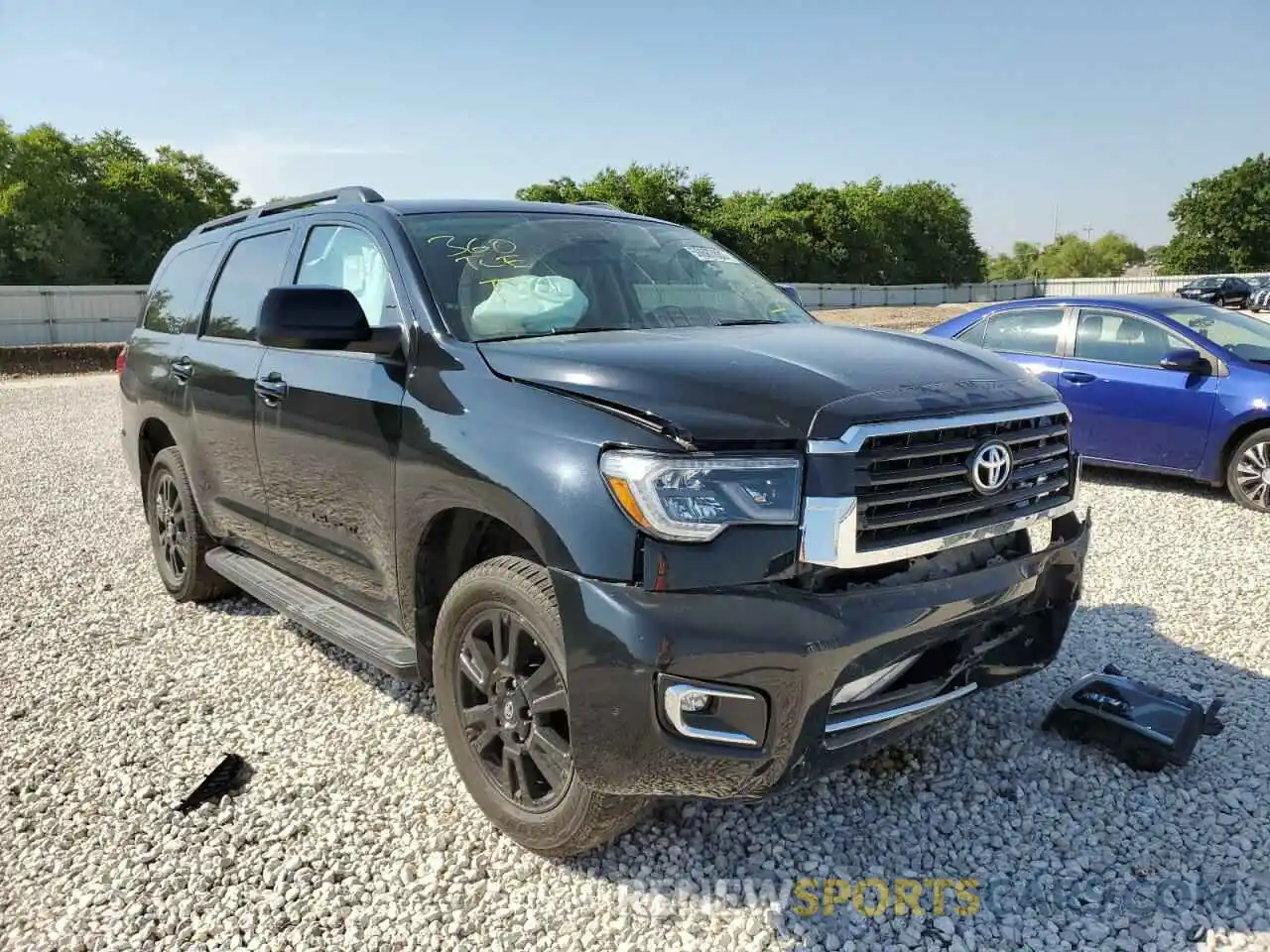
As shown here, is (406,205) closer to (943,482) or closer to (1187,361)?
(943,482)

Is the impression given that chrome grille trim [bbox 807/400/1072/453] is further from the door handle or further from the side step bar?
the door handle

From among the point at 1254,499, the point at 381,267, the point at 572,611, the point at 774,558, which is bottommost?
the point at 1254,499

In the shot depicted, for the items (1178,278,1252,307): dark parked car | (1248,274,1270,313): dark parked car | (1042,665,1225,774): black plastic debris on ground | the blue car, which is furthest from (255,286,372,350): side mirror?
(1178,278,1252,307): dark parked car

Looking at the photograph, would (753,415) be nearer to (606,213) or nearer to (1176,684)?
(606,213)

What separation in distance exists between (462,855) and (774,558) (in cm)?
140

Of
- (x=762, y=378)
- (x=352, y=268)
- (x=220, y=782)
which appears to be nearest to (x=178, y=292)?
(x=352, y=268)

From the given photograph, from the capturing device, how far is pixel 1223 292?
4206 centimetres

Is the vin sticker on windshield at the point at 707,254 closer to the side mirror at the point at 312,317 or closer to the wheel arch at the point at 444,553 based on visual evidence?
the side mirror at the point at 312,317

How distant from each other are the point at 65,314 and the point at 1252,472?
3572 cm

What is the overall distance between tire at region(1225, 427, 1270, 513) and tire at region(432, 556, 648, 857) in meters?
6.39

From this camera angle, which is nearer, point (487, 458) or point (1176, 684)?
point (487, 458)

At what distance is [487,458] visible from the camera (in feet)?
8.80

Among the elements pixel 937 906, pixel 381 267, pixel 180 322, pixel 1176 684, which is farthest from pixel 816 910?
pixel 180 322

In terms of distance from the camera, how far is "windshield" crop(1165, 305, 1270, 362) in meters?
7.46
